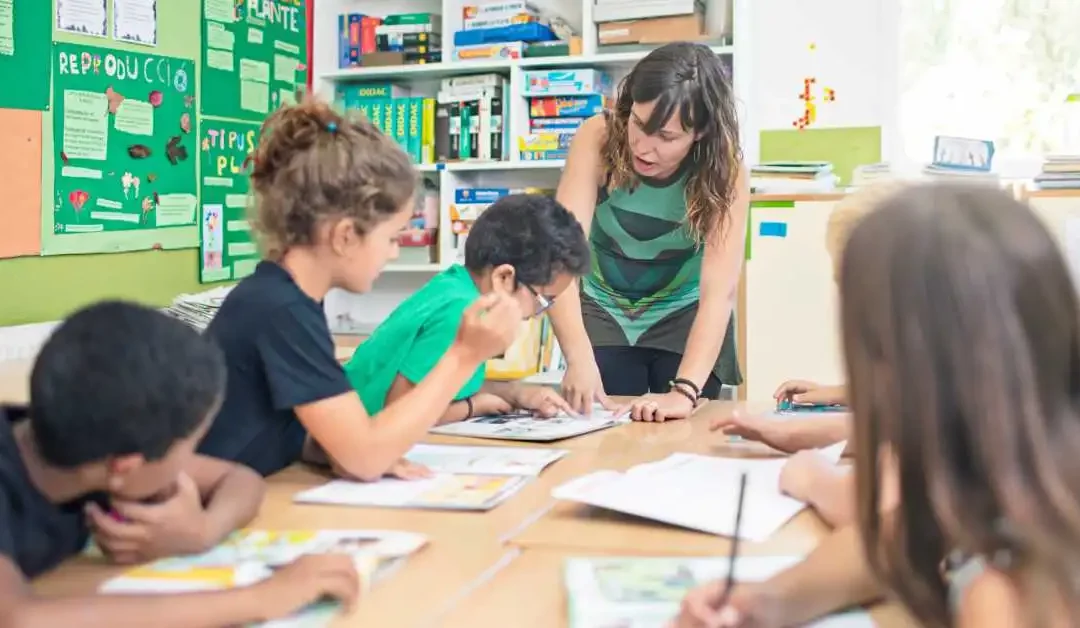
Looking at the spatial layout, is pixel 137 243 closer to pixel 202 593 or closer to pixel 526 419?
pixel 526 419

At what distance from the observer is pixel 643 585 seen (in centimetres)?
92

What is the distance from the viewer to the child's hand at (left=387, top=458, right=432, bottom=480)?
1.34m

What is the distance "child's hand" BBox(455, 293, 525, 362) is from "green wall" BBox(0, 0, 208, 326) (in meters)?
1.29

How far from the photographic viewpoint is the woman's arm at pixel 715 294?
197 centimetres

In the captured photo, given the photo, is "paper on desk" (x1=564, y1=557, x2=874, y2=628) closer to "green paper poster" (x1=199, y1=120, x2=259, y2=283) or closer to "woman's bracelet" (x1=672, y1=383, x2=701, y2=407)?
"woman's bracelet" (x1=672, y1=383, x2=701, y2=407)

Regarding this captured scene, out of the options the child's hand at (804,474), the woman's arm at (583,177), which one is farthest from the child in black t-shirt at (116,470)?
the woman's arm at (583,177)

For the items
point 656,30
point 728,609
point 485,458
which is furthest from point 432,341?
point 656,30

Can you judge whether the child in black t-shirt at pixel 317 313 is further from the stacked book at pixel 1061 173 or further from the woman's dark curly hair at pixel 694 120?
the stacked book at pixel 1061 173

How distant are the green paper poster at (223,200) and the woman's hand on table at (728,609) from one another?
8.77ft

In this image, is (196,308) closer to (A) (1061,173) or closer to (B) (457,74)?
(B) (457,74)

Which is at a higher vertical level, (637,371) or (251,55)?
(251,55)

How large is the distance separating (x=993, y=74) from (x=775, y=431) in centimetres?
266

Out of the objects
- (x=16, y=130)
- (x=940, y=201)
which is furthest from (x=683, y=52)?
(x=16, y=130)

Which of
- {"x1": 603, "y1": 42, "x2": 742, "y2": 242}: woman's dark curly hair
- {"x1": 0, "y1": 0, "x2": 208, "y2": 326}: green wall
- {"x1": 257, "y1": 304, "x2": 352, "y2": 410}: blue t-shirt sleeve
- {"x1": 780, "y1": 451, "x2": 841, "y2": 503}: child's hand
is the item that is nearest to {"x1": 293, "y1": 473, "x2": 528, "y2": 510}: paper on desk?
{"x1": 257, "y1": 304, "x2": 352, "y2": 410}: blue t-shirt sleeve
